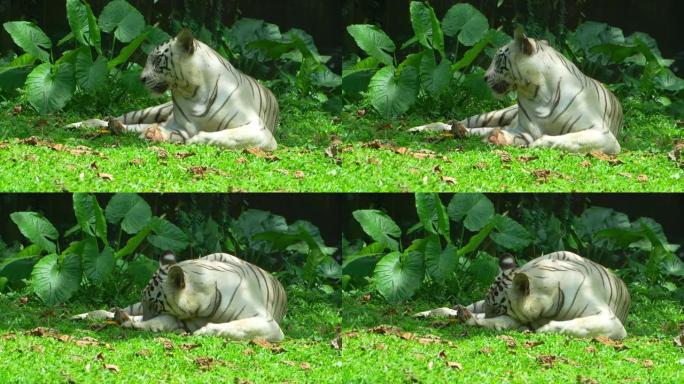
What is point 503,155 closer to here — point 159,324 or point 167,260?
point 167,260

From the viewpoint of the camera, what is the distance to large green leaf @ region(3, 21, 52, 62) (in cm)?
1073

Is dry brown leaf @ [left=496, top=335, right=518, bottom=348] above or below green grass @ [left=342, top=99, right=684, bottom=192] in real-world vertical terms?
below

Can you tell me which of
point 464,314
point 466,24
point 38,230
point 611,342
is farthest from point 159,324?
point 466,24

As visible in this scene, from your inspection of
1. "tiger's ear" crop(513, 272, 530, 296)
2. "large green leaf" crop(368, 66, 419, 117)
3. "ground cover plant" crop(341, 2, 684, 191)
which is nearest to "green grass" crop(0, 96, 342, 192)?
"ground cover plant" crop(341, 2, 684, 191)

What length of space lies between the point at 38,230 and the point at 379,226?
259 centimetres

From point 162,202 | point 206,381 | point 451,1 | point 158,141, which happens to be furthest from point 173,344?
point 451,1

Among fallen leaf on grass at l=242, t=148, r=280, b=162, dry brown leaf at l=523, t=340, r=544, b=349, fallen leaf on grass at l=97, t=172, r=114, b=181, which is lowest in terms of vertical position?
dry brown leaf at l=523, t=340, r=544, b=349

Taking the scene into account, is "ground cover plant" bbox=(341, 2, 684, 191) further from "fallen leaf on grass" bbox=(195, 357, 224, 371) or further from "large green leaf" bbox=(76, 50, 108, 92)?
"large green leaf" bbox=(76, 50, 108, 92)

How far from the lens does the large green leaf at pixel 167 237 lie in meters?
10.4

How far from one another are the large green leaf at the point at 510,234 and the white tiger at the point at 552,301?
62 centimetres

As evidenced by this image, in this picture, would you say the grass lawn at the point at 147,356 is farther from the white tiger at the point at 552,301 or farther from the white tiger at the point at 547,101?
the white tiger at the point at 547,101

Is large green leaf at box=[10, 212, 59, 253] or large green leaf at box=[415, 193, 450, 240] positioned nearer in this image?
large green leaf at box=[415, 193, 450, 240]

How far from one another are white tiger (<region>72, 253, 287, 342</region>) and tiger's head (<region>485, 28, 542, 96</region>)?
226 centimetres

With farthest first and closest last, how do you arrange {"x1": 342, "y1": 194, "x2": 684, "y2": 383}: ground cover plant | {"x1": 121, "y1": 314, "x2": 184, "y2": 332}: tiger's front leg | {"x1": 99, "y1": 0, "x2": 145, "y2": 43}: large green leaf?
{"x1": 99, "y1": 0, "x2": 145, "y2": 43}: large green leaf < {"x1": 121, "y1": 314, "x2": 184, "y2": 332}: tiger's front leg < {"x1": 342, "y1": 194, "x2": 684, "y2": 383}: ground cover plant
